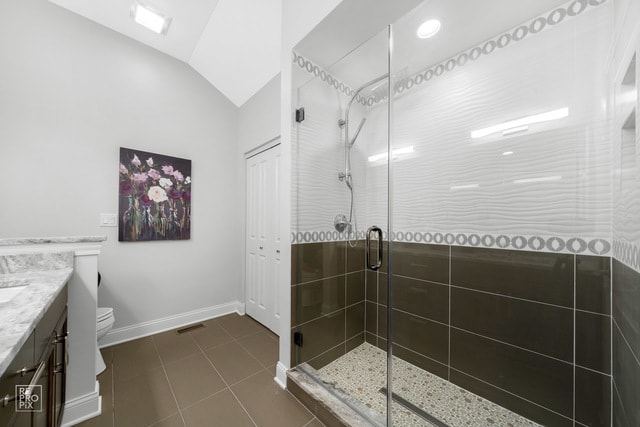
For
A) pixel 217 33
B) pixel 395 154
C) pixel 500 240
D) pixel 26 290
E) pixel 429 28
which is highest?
pixel 217 33

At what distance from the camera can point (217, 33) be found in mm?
2271

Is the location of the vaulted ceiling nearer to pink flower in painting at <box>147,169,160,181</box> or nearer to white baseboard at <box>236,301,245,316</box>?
pink flower in painting at <box>147,169,160,181</box>

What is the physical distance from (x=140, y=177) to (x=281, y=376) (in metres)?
2.24

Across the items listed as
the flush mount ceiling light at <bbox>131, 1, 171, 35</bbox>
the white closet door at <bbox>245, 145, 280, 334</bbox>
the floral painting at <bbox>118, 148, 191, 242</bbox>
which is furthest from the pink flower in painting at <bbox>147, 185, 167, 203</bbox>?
the flush mount ceiling light at <bbox>131, 1, 171, 35</bbox>

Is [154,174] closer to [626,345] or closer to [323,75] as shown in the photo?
[323,75]

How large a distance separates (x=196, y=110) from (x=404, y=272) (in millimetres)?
2786

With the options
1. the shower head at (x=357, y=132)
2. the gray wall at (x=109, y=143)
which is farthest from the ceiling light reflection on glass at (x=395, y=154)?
the gray wall at (x=109, y=143)

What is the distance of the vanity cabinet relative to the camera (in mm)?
596

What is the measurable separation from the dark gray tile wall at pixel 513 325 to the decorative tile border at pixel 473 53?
1.30 m

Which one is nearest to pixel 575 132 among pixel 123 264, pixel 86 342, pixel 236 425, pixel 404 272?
pixel 404 272

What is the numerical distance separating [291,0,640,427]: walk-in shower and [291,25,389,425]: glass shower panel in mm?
13

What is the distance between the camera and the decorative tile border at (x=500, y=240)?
1.22m

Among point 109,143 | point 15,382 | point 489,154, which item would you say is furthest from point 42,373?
point 489,154

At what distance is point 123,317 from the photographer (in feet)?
7.46
